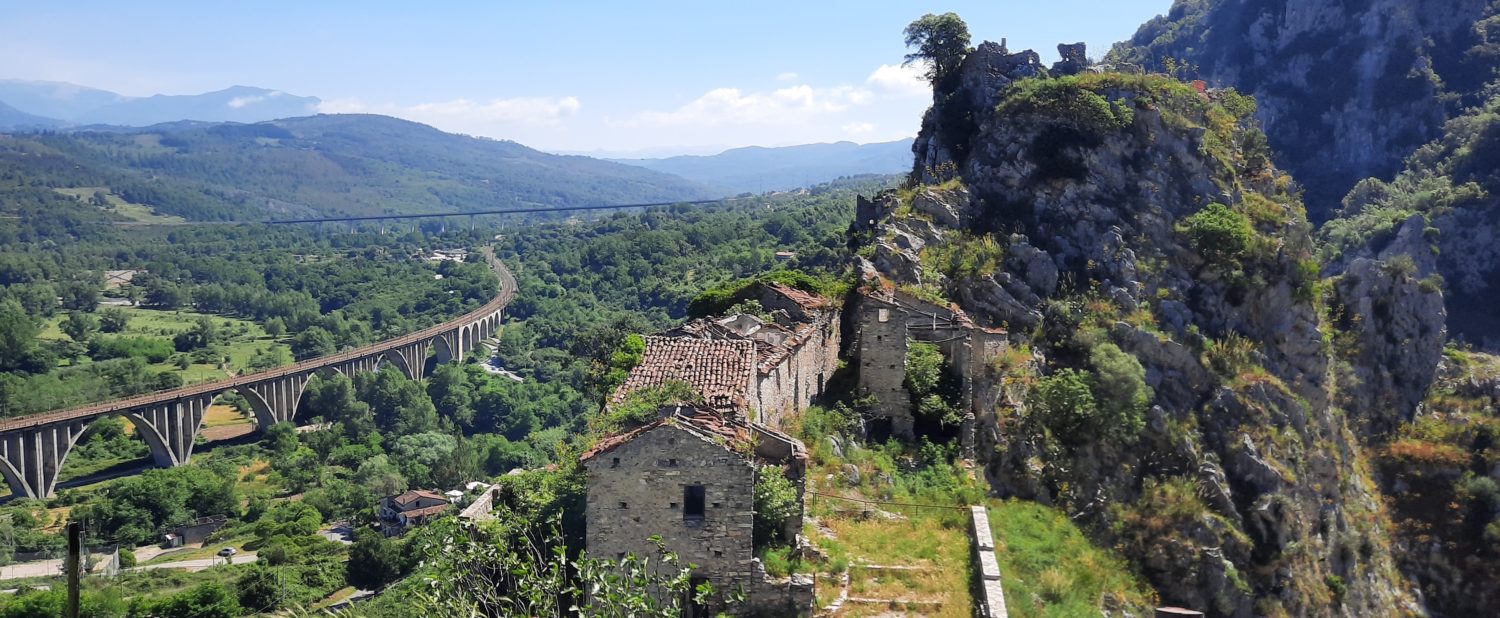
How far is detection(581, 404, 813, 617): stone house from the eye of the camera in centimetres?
1639

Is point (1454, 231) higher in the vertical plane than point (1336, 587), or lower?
higher

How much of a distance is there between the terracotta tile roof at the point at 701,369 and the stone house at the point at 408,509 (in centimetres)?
4623

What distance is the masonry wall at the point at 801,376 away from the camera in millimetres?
24891

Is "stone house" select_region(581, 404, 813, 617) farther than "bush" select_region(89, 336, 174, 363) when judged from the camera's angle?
No

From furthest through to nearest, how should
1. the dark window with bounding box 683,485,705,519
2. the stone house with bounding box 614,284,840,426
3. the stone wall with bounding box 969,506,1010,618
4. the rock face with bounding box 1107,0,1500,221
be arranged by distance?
the rock face with bounding box 1107,0,1500,221
the stone house with bounding box 614,284,840,426
the stone wall with bounding box 969,506,1010,618
the dark window with bounding box 683,485,705,519

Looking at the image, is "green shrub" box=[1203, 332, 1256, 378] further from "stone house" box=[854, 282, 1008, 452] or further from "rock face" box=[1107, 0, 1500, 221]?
"rock face" box=[1107, 0, 1500, 221]

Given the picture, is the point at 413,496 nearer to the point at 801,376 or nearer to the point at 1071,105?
the point at 801,376

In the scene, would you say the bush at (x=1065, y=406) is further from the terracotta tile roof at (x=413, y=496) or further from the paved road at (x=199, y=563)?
the terracotta tile roof at (x=413, y=496)

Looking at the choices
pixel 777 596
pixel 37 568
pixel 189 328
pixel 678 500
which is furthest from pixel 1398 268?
pixel 189 328

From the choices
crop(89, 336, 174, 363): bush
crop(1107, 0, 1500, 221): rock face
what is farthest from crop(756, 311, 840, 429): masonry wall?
crop(89, 336, 174, 363): bush

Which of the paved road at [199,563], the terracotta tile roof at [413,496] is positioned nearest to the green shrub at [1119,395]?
the paved road at [199,563]

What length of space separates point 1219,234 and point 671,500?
3259 centimetres

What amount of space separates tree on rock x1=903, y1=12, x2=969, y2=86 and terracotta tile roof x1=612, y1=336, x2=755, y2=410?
34.8 m

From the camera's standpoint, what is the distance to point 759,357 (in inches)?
1016
